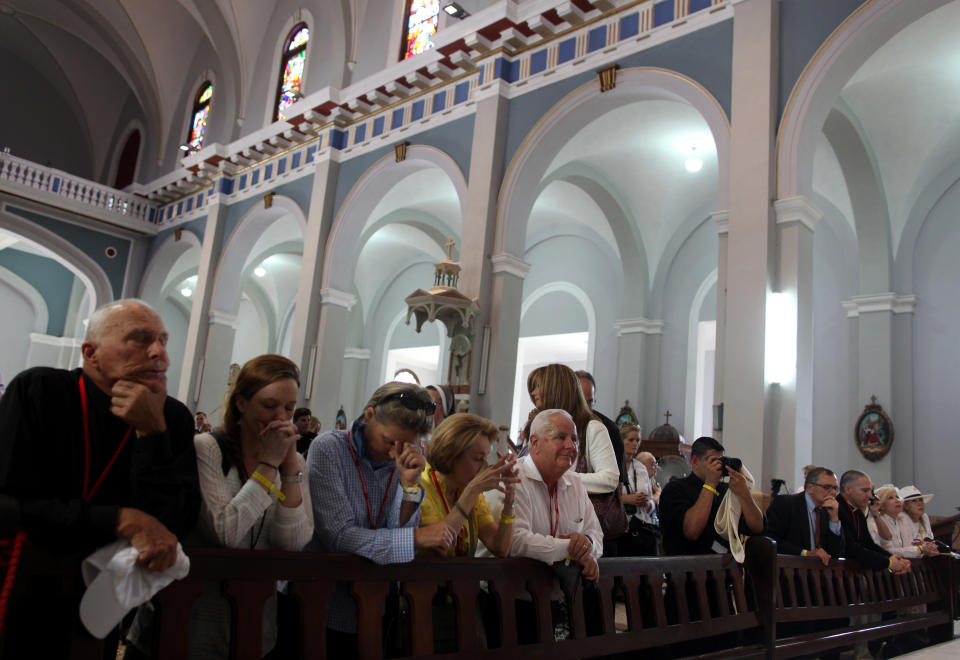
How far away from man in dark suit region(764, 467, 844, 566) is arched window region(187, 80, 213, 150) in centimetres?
1426

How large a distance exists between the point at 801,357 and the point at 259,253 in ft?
41.0

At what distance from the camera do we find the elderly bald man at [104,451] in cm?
164

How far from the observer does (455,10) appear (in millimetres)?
9227

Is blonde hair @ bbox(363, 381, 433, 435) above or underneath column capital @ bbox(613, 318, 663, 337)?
underneath

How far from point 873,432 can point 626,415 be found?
12.5 ft

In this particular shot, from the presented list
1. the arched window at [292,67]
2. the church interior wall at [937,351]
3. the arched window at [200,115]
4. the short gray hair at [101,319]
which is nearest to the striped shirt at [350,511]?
the short gray hair at [101,319]

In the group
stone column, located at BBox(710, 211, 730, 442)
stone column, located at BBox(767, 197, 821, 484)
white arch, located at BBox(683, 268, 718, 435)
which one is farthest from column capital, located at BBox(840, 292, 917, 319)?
stone column, located at BBox(710, 211, 730, 442)

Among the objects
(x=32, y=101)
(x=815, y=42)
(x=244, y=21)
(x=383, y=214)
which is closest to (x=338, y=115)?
(x=383, y=214)

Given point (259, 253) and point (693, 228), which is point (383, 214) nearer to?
point (259, 253)

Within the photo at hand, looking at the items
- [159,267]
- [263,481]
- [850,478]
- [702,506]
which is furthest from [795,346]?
[159,267]

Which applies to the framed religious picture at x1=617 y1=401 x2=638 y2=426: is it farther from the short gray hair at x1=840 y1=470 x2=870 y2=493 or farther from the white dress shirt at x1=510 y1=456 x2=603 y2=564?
the white dress shirt at x1=510 y1=456 x2=603 y2=564

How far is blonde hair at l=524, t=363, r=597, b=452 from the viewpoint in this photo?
3.59 metres

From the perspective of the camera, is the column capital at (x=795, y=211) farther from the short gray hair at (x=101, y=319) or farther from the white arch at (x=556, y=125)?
the short gray hair at (x=101, y=319)

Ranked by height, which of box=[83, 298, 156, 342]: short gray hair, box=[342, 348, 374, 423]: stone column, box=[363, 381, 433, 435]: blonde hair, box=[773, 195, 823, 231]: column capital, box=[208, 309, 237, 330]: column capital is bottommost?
box=[363, 381, 433, 435]: blonde hair
